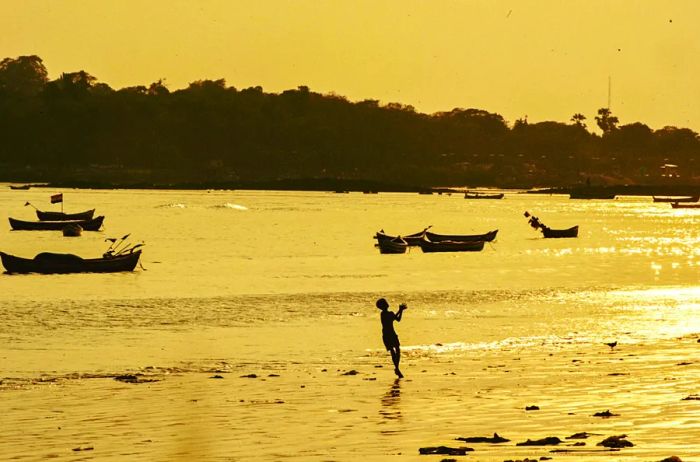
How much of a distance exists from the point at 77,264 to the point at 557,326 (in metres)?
29.0

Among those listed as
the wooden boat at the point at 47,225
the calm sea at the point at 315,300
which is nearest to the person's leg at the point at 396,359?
the calm sea at the point at 315,300

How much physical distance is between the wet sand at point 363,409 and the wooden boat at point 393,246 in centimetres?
5281

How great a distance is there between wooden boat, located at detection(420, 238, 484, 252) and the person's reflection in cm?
5755

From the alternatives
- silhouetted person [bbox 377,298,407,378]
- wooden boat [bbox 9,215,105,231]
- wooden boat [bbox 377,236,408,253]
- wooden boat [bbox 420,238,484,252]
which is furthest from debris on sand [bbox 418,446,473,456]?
wooden boat [bbox 9,215,105,231]

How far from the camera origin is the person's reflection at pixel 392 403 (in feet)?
68.0

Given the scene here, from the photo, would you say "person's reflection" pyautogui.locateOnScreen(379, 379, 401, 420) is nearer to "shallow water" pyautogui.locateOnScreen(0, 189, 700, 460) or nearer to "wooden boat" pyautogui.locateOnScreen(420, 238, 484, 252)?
"shallow water" pyautogui.locateOnScreen(0, 189, 700, 460)

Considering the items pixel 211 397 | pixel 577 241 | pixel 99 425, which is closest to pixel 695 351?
pixel 211 397

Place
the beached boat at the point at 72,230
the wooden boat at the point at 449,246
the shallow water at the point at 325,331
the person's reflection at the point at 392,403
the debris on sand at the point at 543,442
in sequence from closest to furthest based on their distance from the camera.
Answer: the debris on sand at the point at 543,442 < the shallow water at the point at 325,331 < the person's reflection at the point at 392,403 < the wooden boat at the point at 449,246 < the beached boat at the point at 72,230

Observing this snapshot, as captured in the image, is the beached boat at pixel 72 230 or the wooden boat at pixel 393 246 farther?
the beached boat at pixel 72 230

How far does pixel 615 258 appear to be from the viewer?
82.3 m

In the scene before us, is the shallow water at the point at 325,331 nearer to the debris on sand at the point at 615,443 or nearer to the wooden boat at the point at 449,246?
the debris on sand at the point at 615,443

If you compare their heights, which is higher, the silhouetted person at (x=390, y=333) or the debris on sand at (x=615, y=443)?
the silhouetted person at (x=390, y=333)

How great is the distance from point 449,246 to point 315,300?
34906mm

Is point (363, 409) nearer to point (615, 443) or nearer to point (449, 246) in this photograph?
point (615, 443)
